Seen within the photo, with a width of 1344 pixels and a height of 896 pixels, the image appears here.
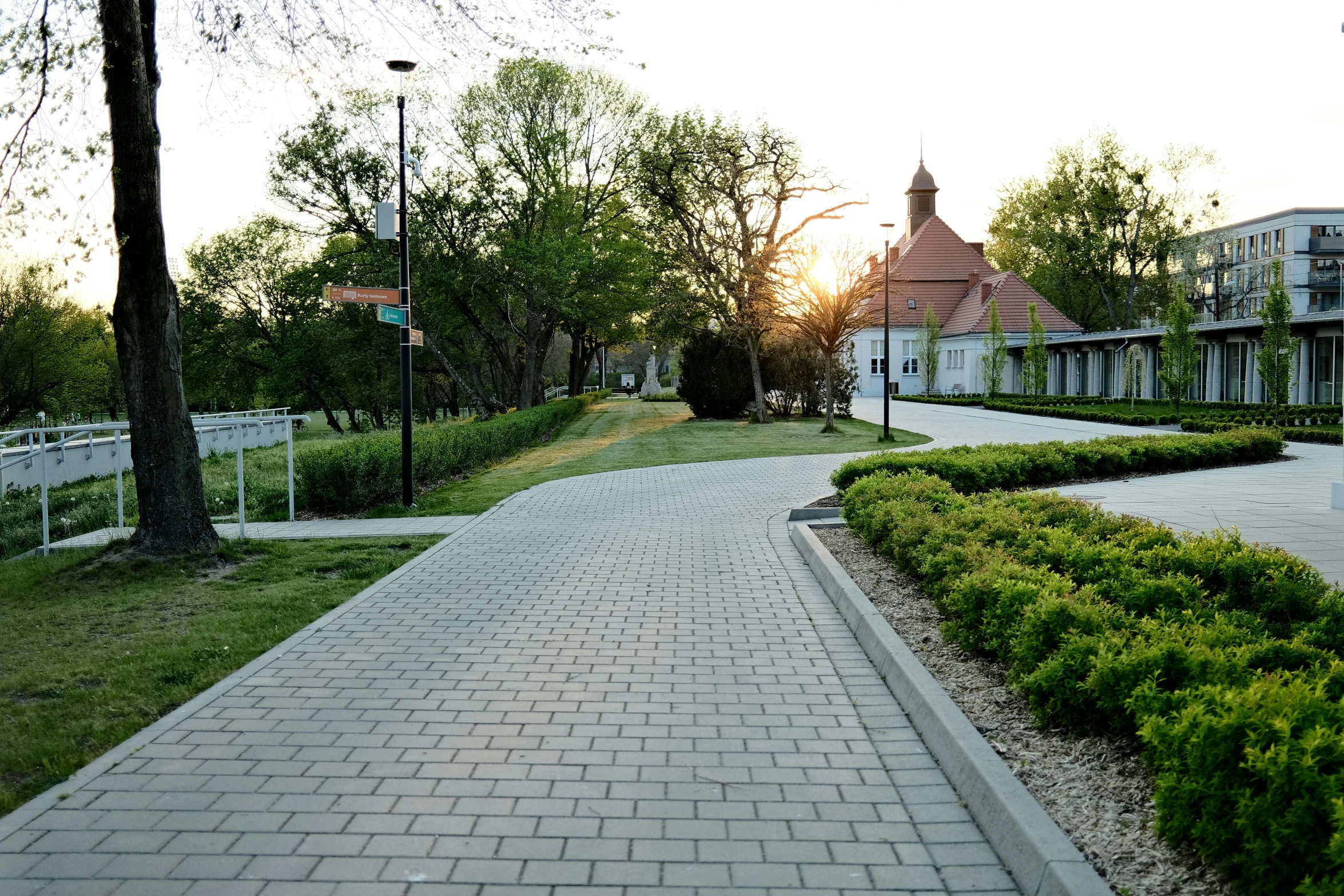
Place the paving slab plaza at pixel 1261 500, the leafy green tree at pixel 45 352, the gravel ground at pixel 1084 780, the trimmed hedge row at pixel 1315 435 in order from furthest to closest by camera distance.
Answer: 1. the leafy green tree at pixel 45 352
2. the trimmed hedge row at pixel 1315 435
3. the paving slab plaza at pixel 1261 500
4. the gravel ground at pixel 1084 780

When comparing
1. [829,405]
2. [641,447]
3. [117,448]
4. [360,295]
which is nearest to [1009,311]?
[829,405]

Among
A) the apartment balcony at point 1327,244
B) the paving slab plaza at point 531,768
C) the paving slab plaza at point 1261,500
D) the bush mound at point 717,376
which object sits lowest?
the paving slab plaza at point 531,768

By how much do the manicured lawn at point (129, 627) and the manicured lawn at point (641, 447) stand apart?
359cm

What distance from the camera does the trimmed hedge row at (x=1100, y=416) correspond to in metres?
31.0

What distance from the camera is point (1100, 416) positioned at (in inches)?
1286

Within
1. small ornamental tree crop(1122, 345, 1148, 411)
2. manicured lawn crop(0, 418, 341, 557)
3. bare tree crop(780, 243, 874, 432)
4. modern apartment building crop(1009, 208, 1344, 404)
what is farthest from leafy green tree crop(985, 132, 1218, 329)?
manicured lawn crop(0, 418, 341, 557)

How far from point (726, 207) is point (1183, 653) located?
33.1 meters

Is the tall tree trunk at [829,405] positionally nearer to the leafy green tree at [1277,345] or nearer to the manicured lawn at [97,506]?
the leafy green tree at [1277,345]

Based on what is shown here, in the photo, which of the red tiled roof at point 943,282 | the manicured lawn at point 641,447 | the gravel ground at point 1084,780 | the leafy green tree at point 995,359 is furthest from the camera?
the red tiled roof at point 943,282

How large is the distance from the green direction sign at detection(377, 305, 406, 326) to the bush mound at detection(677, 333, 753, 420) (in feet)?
86.6

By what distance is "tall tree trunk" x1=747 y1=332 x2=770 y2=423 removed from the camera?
36062 mm

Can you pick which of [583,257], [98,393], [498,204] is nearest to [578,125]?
[498,204]

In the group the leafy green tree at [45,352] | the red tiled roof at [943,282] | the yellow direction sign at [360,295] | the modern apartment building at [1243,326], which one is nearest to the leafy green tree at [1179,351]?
the modern apartment building at [1243,326]

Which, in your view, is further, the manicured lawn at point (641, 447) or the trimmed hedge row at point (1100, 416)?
the trimmed hedge row at point (1100, 416)
